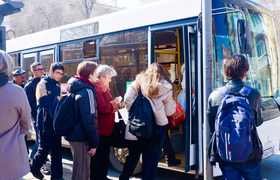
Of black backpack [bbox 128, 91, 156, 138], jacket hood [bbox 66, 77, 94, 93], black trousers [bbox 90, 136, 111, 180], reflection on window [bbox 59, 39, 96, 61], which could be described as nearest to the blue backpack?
black backpack [bbox 128, 91, 156, 138]

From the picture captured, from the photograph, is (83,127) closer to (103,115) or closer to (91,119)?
(91,119)

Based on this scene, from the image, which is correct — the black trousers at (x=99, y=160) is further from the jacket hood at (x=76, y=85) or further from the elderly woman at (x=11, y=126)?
the elderly woman at (x=11, y=126)

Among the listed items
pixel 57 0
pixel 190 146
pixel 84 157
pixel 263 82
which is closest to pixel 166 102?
pixel 190 146

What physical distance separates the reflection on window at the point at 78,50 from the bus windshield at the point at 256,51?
2.70m

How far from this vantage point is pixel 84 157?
3723mm

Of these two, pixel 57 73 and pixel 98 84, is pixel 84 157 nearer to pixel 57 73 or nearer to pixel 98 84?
pixel 98 84

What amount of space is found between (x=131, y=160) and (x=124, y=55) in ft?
6.80

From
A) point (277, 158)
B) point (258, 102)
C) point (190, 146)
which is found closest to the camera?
point (258, 102)

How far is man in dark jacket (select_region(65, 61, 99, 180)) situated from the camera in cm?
357

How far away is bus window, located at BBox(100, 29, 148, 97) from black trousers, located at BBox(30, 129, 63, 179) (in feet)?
4.68

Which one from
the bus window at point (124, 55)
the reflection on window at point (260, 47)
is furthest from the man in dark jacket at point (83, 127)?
the reflection on window at point (260, 47)

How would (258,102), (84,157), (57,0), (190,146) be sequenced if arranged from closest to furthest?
(258,102), (84,157), (190,146), (57,0)

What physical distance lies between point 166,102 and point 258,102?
130cm

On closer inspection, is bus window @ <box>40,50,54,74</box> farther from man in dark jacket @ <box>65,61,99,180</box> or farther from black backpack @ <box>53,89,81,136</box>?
black backpack @ <box>53,89,81,136</box>
